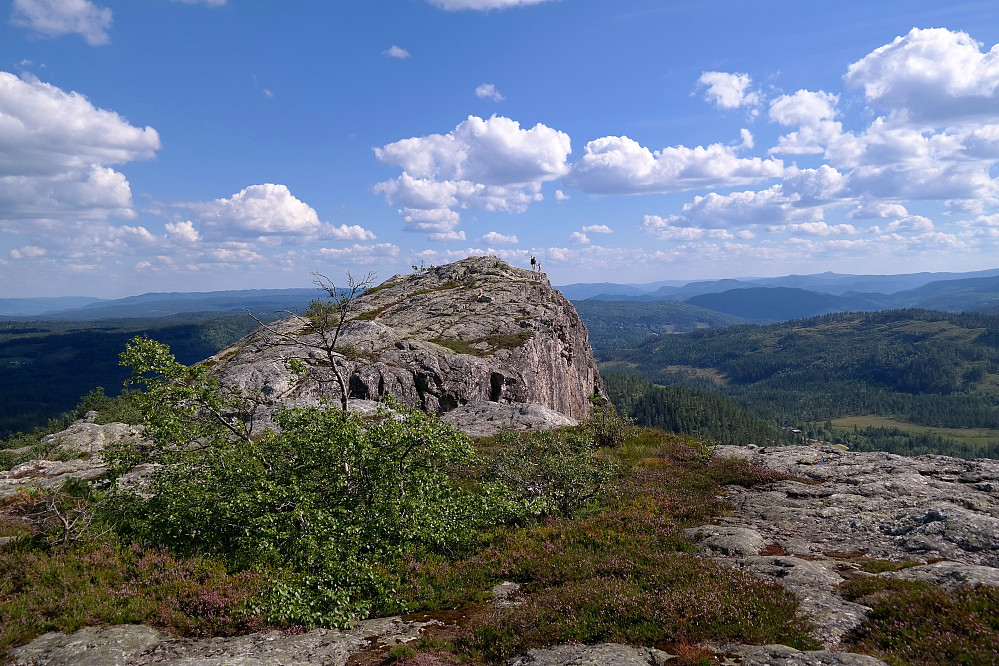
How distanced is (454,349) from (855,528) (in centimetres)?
4990

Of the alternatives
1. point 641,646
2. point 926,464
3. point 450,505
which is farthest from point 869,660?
point 926,464

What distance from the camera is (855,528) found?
55.7ft

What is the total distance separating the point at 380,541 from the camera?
14289 millimetres

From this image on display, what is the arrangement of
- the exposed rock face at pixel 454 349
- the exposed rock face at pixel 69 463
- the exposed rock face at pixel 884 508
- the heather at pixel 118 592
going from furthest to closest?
1. the exposed rock face at pixel 454 349
2. the exposed rock face at pixel 69 463
3. the exposed rock face at pixel 884 508
4. the heather at pixel 118 592

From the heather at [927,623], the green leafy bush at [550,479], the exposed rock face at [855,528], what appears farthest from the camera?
the green leafy bush at [550,479]

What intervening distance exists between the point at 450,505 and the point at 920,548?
1454 centimetres

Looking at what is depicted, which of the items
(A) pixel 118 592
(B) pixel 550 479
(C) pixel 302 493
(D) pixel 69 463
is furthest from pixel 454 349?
(A) pixel 118 592

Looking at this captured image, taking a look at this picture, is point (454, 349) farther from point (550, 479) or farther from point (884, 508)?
point (884, 508)

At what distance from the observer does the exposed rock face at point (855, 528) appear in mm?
11969

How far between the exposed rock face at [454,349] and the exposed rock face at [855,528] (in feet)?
89.9

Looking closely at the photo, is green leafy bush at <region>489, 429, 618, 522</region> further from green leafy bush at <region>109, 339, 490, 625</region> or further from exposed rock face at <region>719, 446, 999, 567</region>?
exposed rock face at <region>719, 446, 999, 567</region>

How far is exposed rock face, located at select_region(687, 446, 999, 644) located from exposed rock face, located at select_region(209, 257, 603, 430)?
89.9ft

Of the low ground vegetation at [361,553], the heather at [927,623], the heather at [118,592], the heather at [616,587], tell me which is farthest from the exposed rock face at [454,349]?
the heather at [927,623]

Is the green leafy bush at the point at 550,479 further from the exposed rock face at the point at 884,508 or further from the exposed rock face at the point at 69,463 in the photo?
the exposed rock face at the point at 69,463
